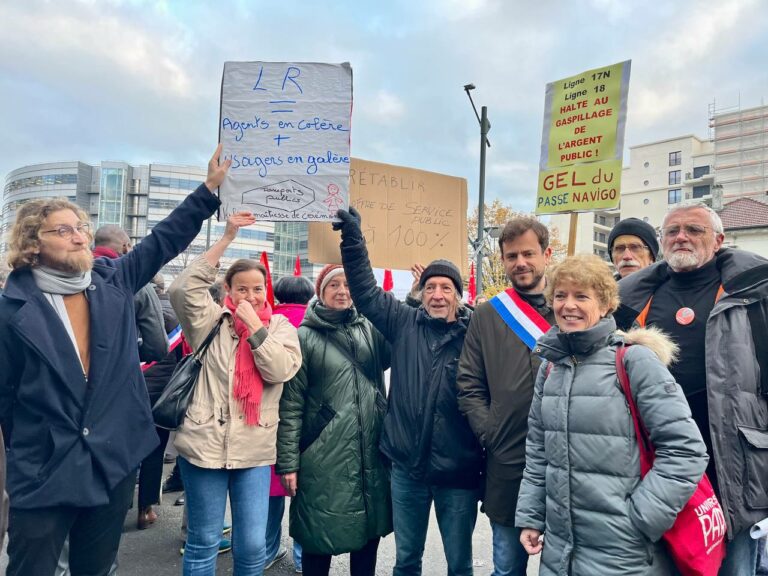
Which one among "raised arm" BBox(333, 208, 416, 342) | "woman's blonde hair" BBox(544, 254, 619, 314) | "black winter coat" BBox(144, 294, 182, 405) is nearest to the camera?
"woman's blonde hair" BBox(544, 254, 619, 314)

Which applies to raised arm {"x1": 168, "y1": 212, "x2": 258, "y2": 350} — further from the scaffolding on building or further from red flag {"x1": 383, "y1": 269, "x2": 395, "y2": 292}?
the scaffolding on building

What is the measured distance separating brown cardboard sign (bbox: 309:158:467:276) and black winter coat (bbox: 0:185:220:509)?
84.2 inches

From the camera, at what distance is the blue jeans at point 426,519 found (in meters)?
2.79

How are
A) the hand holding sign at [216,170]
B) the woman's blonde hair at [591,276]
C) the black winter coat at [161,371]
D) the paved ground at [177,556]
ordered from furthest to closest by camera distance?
the black winter coat at [161,371], the paved ground at [177,556], the hand holding sign at [216,170], the woman's blonde hair at [591,276]

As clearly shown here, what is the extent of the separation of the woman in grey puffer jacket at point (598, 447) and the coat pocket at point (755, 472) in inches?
15.8

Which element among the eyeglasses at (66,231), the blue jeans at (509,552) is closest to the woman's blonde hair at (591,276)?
the blue jeans at (509,552)

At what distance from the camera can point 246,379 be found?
2.90 metres

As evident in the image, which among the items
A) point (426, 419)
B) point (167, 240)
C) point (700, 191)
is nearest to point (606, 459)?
point (426, 419)

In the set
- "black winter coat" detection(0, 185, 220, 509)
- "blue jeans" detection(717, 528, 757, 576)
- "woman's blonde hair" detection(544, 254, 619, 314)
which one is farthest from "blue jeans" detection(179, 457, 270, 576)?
"blue jeans" detection(717, 528, 757, 576)

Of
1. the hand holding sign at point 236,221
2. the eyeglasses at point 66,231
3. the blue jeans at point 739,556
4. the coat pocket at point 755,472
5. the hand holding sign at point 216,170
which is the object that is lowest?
the blue jeans at point 739,556

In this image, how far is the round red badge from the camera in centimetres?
248

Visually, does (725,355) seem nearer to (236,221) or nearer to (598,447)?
(598,447)

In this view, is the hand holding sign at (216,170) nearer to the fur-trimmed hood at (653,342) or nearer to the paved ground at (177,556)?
the fur-trimmed hood at (653,342)

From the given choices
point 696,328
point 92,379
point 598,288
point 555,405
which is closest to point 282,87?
point 92,379
